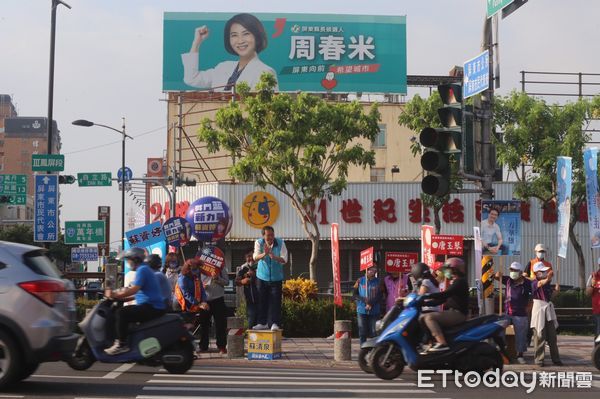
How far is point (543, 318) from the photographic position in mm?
15852

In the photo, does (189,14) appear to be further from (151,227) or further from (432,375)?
(432,375)

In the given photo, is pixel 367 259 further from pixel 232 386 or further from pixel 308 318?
pixel 232 386

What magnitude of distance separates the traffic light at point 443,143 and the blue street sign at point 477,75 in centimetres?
56

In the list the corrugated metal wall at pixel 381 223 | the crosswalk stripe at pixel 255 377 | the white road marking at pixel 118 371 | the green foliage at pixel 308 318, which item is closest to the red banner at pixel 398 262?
the green foliage at pixel 308 318

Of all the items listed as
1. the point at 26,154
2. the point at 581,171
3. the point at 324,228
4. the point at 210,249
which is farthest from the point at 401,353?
the point at 26,154

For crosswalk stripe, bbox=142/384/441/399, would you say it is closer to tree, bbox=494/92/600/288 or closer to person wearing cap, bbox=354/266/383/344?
person wearing cap, bbox=354/266/383/344

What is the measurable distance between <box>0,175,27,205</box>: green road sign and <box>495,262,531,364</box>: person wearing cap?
25.7 meters

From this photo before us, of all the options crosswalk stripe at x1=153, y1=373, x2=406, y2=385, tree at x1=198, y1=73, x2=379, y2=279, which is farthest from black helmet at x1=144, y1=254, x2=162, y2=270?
tree at x1=198, y1=73, x2=379, y2=279

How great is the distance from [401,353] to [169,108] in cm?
4226

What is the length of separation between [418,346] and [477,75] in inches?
194

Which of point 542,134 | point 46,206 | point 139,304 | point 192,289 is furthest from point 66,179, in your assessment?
point 542,134

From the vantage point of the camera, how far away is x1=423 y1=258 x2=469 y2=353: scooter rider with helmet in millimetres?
12273

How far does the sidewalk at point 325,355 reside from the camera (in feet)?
52.0

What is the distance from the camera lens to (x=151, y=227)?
21.3 meters
